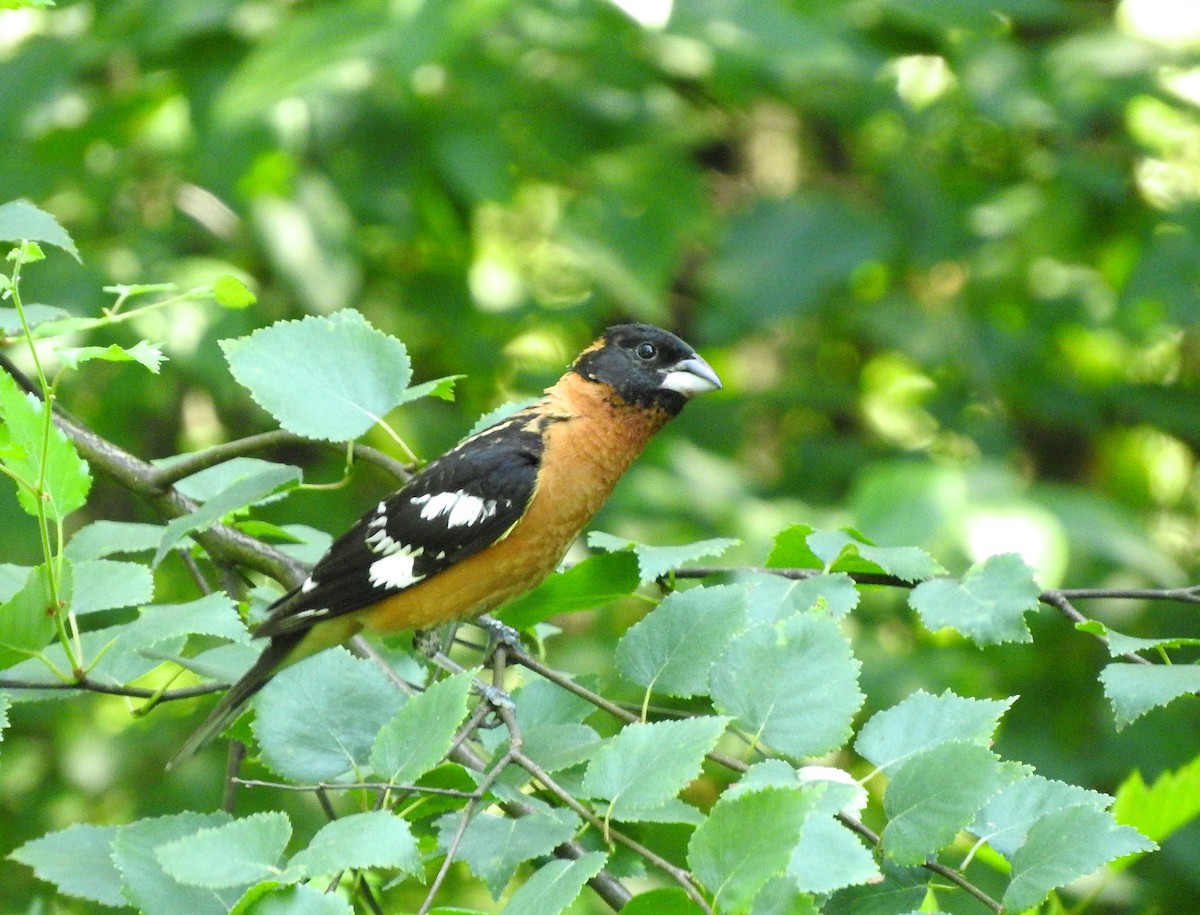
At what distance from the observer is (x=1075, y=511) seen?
4.62 metres

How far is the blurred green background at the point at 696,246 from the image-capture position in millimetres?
4562

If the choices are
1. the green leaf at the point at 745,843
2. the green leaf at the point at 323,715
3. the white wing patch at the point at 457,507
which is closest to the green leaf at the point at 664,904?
the green leaf at the point at 745,843

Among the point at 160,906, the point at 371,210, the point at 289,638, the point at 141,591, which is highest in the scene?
the point at 141,591

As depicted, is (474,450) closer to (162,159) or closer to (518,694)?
(518,694)

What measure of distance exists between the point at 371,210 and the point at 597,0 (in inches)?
59.5

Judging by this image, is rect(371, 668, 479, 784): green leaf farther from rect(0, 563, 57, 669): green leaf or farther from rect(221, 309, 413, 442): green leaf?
rect(221, 309, 413, 442): green leaf

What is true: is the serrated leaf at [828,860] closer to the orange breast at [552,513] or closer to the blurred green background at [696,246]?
the orange breast at [552,513]

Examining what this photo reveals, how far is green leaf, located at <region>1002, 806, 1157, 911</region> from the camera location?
1676 millimetres

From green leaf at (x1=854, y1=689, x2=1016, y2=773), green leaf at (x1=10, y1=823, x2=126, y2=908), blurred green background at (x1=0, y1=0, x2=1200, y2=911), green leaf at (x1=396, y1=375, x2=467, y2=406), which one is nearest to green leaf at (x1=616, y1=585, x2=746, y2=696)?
green leaf at (x1=854, y1=689, x2=1016, y2=773)

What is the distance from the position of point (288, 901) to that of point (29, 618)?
0.56 m

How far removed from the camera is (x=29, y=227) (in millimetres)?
1941

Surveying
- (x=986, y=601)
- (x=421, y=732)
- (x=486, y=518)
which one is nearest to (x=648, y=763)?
(x=421, y=732)

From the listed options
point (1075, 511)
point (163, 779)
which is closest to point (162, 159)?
point (163, 779)

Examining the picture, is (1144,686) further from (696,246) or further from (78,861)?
(696,246)
